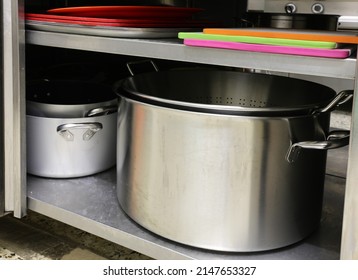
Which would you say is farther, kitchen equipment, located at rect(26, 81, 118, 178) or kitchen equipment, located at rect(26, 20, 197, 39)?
kitchen equipment, located at rect(26, 81, 118, 178)

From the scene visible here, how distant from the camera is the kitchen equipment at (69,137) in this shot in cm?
117

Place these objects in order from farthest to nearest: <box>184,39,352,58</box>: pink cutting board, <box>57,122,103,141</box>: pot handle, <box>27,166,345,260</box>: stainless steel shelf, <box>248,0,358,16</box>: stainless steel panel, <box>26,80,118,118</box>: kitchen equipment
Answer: <box>26,80,118,118</box>: kitchen equipment < <box>248,0,358,16</box>: stainless steel panel < <box>57,122,103,141</box>: pot handle < <box>27,166,345,260</box>: stainless steel shelf < <box>184,39,352,58</box>: pink cutting board

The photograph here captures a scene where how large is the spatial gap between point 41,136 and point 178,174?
0.47 meters

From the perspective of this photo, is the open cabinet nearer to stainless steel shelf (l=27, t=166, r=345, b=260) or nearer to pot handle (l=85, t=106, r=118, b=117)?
stainless steel shelf (l=27, t=166, r=345, b=260)

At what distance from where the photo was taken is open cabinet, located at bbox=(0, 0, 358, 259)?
0.73 meters

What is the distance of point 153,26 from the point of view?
999 millimetres

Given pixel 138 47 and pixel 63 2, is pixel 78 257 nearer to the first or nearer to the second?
pixel 138 47

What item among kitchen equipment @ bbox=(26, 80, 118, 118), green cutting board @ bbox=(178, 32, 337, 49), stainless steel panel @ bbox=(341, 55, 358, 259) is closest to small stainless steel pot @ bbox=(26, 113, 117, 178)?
kitchen equipment @ bbox=(26, 80, 118, 118)

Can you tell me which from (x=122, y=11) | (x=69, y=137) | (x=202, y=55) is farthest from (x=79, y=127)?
(x=202, y=55)

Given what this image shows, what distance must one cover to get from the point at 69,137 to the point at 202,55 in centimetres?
49

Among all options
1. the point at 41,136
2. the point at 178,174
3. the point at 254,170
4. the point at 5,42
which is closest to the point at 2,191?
the point at 41,136

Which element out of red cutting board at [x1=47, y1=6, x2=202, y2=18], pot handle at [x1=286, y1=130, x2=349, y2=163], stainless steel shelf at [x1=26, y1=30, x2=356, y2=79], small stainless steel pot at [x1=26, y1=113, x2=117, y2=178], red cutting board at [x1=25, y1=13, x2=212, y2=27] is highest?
red cutting board at [x1=47, y1=6, x2=202, y2=18]

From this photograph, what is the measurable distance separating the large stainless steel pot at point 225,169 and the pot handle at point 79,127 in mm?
215

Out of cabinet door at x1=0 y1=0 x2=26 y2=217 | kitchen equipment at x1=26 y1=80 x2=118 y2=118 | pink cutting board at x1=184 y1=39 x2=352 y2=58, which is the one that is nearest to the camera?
pink cutting board at x1=184 y1=39 x2=352 y2=58
